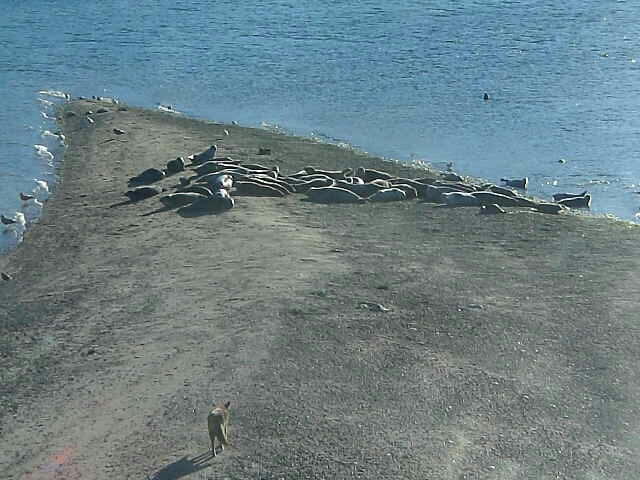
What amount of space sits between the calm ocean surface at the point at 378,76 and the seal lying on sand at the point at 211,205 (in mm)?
4966

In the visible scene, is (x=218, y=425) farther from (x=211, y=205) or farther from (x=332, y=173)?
(x=332, y=173)

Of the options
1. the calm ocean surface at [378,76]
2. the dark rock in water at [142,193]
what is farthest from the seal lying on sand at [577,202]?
the dark rock in water at [142,193]

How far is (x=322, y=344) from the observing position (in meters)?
12.2

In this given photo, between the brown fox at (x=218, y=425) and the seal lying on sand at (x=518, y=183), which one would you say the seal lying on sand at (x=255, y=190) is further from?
the brown fox at (x=218, y=425)

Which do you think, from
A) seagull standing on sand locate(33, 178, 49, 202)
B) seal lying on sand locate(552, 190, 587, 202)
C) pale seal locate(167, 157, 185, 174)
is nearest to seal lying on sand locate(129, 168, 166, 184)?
pale seal locate(167, 157, 185, 174)

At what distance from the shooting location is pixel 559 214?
1975 centimetres

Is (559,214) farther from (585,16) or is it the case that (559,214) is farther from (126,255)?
(585,16)

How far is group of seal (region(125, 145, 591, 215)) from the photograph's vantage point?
64.2 feet

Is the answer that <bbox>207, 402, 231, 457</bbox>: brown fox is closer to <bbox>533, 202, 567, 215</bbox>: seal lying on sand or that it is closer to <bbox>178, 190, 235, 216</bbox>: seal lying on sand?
<bbox>178, 190, 235, 216</bbox>: seal lying on sand

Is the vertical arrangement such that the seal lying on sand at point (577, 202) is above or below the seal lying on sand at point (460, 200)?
below

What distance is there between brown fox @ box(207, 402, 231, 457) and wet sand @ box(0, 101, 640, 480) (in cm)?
12

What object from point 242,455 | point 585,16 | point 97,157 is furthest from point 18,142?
point 585,16

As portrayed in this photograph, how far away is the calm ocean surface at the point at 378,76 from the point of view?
84.6 ft

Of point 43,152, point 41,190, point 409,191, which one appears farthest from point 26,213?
point 409,191
